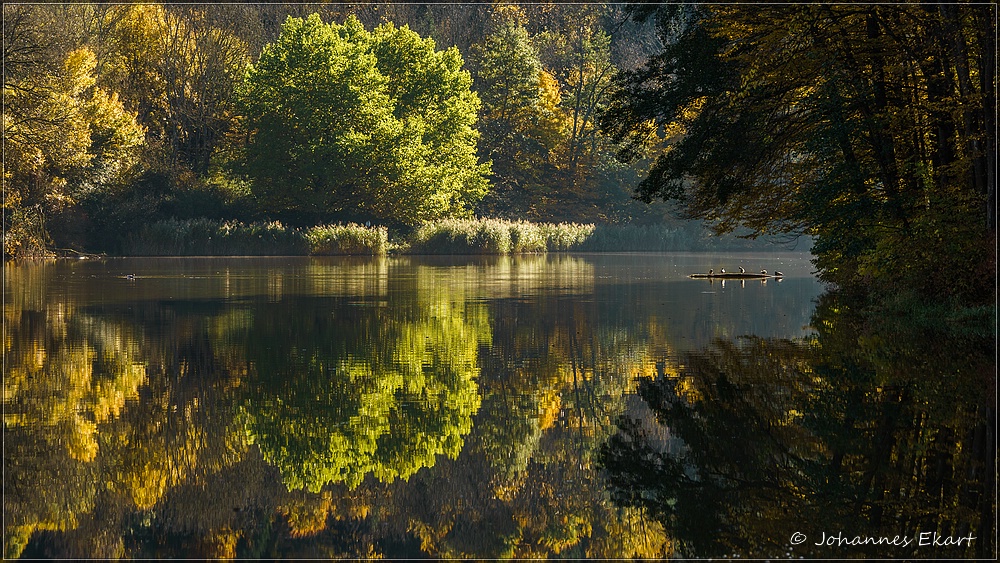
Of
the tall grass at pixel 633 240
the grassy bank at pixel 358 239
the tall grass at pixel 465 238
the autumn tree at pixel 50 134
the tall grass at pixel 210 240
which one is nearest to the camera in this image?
the autumn tree at pixel 50 134

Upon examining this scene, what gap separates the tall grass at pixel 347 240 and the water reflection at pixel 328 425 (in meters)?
39.8

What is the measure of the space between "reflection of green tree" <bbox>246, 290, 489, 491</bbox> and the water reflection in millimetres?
39

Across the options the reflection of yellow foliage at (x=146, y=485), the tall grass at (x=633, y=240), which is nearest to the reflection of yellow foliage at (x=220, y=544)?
the reflection of yellow foliage at (x=146, y=485)

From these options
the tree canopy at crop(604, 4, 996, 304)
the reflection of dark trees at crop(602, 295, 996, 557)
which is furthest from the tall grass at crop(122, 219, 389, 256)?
the reflection of dark trees at crop(602, 295, 996, 557)

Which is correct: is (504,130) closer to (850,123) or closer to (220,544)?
(850,123)

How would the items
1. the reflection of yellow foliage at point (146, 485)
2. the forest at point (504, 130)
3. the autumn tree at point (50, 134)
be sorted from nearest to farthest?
1. the reflection of yellow foliage at point (146, 485)
2. the forest at point (504, 130)
3. the autumn tree at point (50, 134)

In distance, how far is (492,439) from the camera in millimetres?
10367

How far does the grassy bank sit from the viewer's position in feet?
214

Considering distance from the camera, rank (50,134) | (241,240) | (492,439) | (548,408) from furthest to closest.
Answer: (241,240) < (50,134) < (548,408) < (492,439)

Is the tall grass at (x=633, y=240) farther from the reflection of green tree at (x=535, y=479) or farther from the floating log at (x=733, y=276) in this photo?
the reflection of green tree at (x=535, y=479)

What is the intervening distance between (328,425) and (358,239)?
5624 centimetres

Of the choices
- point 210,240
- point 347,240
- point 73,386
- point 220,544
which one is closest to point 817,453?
point 220,544

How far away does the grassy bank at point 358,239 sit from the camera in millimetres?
65250

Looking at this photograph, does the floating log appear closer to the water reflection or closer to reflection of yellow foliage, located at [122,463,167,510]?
the water reflection
